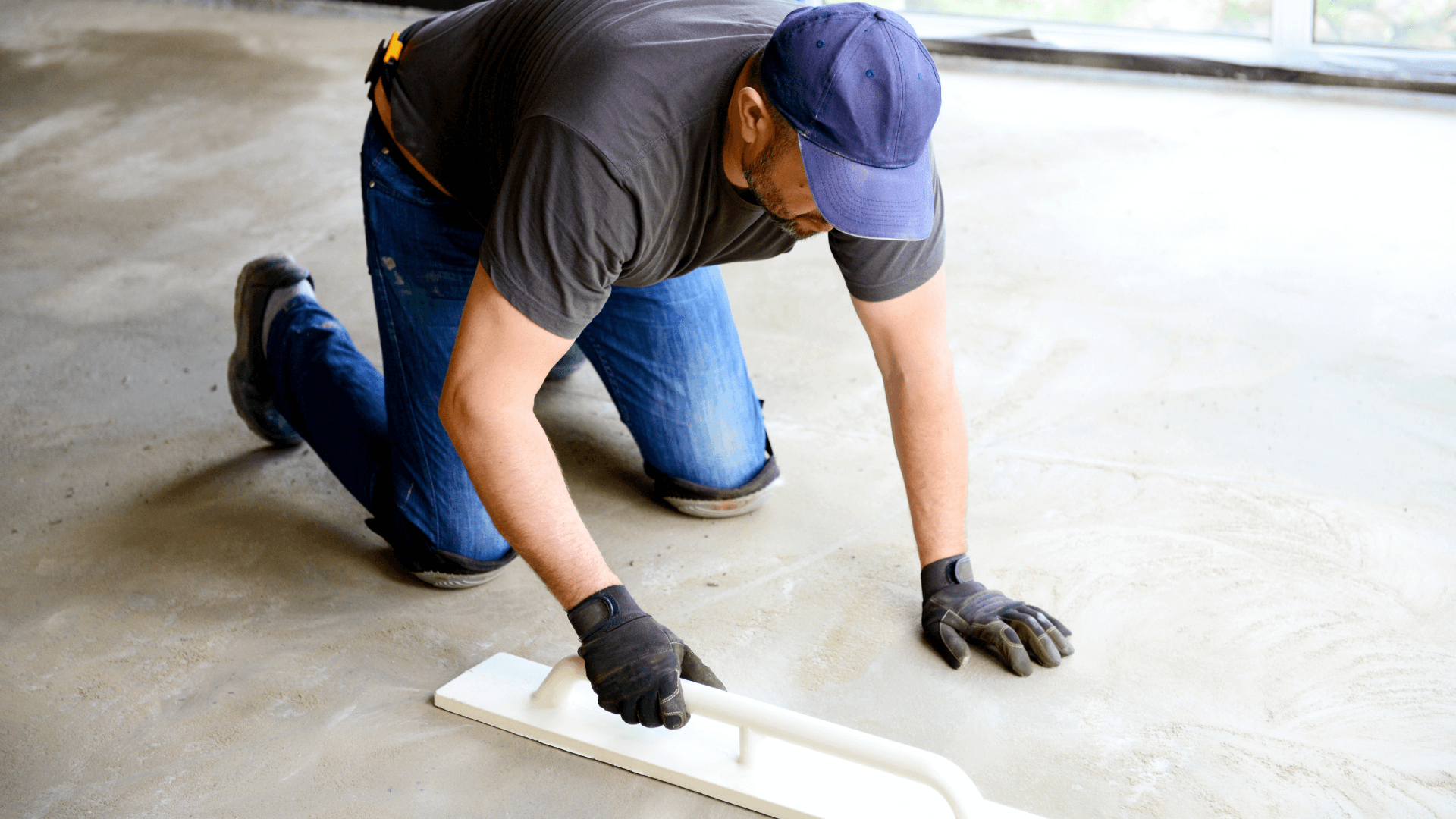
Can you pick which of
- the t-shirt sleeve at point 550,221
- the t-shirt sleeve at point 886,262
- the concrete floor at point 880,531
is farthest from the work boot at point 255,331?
the t-shirt sleeve at point 886,262

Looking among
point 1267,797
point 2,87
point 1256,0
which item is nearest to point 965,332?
point 1267,797

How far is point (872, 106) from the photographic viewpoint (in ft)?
4.22

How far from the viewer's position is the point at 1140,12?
5.06m

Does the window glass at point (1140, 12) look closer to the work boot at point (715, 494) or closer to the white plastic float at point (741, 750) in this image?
the work boot at point (715, 494)

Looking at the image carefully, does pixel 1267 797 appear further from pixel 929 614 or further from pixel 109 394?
pixel 109 394

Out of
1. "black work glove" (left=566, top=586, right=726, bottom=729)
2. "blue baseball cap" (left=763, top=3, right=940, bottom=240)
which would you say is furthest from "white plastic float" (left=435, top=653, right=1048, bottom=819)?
"blue baseball cap" (left=763, top=3, right=940, bottom=240)

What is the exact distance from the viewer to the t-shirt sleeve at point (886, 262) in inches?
61.9

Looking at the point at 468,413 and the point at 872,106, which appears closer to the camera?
the point at 872,106

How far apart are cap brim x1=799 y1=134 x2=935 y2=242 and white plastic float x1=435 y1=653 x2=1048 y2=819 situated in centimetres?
61

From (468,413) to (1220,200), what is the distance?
9.88 ft

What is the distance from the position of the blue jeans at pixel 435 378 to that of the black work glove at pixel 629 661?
0.54 m

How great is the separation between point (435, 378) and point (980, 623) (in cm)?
98

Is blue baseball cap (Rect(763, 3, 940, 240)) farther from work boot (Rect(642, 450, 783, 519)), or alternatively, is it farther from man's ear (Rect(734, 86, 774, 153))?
work boot (Rect(642, 450, 783, 519))

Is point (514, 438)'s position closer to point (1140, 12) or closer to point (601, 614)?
point (601, 614)
